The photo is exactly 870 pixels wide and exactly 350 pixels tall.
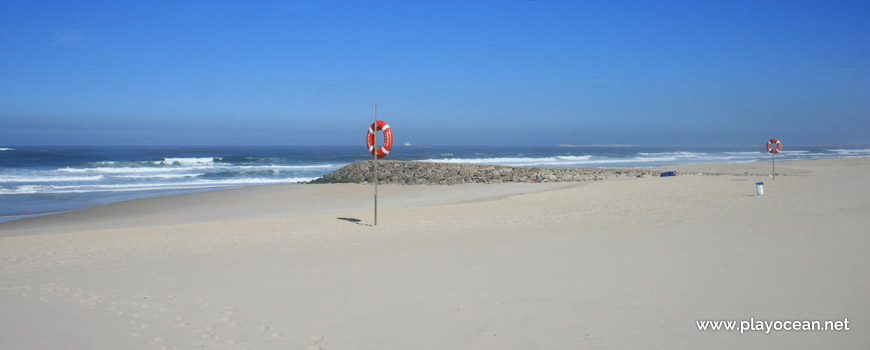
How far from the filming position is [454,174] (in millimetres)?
23578

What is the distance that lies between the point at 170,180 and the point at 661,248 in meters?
28.1

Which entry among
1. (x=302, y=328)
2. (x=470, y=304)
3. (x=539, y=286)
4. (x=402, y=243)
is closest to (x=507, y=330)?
(x=470, y=304)

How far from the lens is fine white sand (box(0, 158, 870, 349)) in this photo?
159 inches

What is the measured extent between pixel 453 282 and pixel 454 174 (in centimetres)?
1811

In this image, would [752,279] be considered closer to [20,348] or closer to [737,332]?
[737,332]

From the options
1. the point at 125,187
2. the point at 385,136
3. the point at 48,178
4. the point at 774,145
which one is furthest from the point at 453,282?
the point at 48,178

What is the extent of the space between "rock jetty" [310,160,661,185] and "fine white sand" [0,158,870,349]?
11937 mm

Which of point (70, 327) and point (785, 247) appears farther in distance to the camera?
point (785, 247)

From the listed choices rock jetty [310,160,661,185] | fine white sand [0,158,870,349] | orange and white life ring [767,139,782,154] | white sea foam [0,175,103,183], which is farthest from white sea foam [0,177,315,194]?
orange and white life ring [767,139,782,154]

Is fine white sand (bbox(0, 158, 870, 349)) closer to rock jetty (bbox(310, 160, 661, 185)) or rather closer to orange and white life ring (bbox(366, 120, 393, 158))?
orange and white life ring (bbox(366, 120, 393, 158))

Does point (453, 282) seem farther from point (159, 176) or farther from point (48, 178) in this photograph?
point (48, 178)

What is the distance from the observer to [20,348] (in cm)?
388

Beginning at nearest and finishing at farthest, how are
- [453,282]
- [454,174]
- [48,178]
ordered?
[453,282]
[454,174]
[48,178]

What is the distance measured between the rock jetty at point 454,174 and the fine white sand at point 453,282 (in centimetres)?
1194
